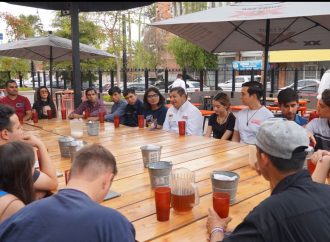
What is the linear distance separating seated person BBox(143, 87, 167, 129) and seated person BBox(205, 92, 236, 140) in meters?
0.94

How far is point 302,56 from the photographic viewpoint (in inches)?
565

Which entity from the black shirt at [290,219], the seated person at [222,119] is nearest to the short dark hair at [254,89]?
the seated person at [222,119]

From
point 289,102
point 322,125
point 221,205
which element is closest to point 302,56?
point 289,102

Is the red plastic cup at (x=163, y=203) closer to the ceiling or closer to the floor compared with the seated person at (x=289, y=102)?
closer to the floor

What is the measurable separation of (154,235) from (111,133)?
Result: 264 cm

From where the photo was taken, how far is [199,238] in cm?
148

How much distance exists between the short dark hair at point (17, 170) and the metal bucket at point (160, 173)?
66cm

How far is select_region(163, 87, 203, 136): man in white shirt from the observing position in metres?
4.26

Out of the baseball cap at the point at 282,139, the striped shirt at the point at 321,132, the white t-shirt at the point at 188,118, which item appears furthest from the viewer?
the white t-shirt at the point at 188,118

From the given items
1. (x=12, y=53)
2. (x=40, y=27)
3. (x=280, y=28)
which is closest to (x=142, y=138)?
(x=280, y=28)

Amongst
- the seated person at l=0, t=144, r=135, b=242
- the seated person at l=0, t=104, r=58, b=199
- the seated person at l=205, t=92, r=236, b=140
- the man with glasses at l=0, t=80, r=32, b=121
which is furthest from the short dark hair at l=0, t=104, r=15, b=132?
the man with glasses at l=0, t=80, r=32, b=121

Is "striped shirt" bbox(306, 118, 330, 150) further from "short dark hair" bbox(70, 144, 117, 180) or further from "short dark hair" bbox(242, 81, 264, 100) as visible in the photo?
"short dark hair" bbox(70, 144, 117, 180)

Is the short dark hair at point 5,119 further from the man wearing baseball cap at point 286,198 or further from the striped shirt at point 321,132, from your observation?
the striped shirt at point 321,132

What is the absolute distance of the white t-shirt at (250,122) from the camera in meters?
3.66
